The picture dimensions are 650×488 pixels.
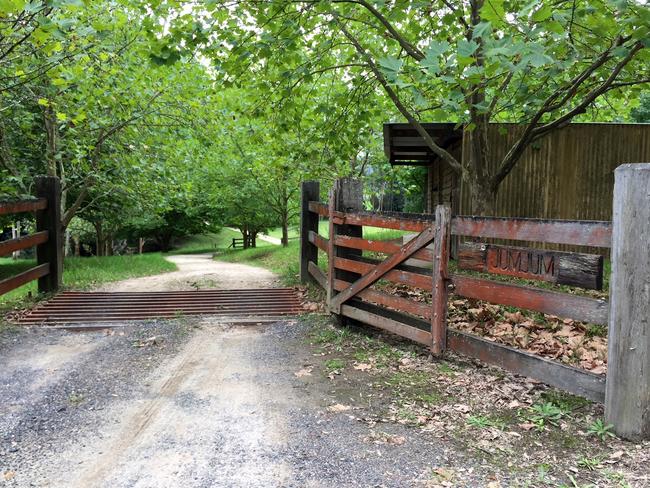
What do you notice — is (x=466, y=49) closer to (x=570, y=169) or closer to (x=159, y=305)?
(x=159, y=305)

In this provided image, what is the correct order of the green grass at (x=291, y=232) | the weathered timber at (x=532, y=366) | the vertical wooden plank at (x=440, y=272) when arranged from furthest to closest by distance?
the green grass at (x=291, y=232), the vertical wooden plank at (x=440, y=272), the weathered timber at (x=532, y=366)

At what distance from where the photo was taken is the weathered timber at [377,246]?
4.68 meters

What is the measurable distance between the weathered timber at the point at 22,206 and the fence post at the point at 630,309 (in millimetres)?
6576

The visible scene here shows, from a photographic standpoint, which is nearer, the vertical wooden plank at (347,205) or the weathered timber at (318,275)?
the vertical wooden plank at (347,205)

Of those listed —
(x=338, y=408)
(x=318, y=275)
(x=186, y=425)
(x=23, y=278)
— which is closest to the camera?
(x=186, y=425)

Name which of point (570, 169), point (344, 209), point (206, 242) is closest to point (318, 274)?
point (344, 209)

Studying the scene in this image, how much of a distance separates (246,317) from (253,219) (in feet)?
70.9

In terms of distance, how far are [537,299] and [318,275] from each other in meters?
4.29

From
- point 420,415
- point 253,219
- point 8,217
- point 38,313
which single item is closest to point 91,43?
point 38,313

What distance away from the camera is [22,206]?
7.16 metres

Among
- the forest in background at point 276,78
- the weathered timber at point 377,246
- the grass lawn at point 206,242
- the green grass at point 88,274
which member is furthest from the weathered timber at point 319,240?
the grass lawn at point 206,242

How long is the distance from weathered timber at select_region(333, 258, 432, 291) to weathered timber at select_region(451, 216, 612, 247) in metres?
0.56

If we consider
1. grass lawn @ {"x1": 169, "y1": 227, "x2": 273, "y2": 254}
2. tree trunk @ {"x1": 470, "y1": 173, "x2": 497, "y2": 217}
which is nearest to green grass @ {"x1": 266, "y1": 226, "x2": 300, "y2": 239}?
grass lawn @ {"x1": 169, "y1": 227, "x2": 273, "y2": 254}

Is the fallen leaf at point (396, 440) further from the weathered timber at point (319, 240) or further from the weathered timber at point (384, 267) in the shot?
the weathered timber at point (319, 240)
